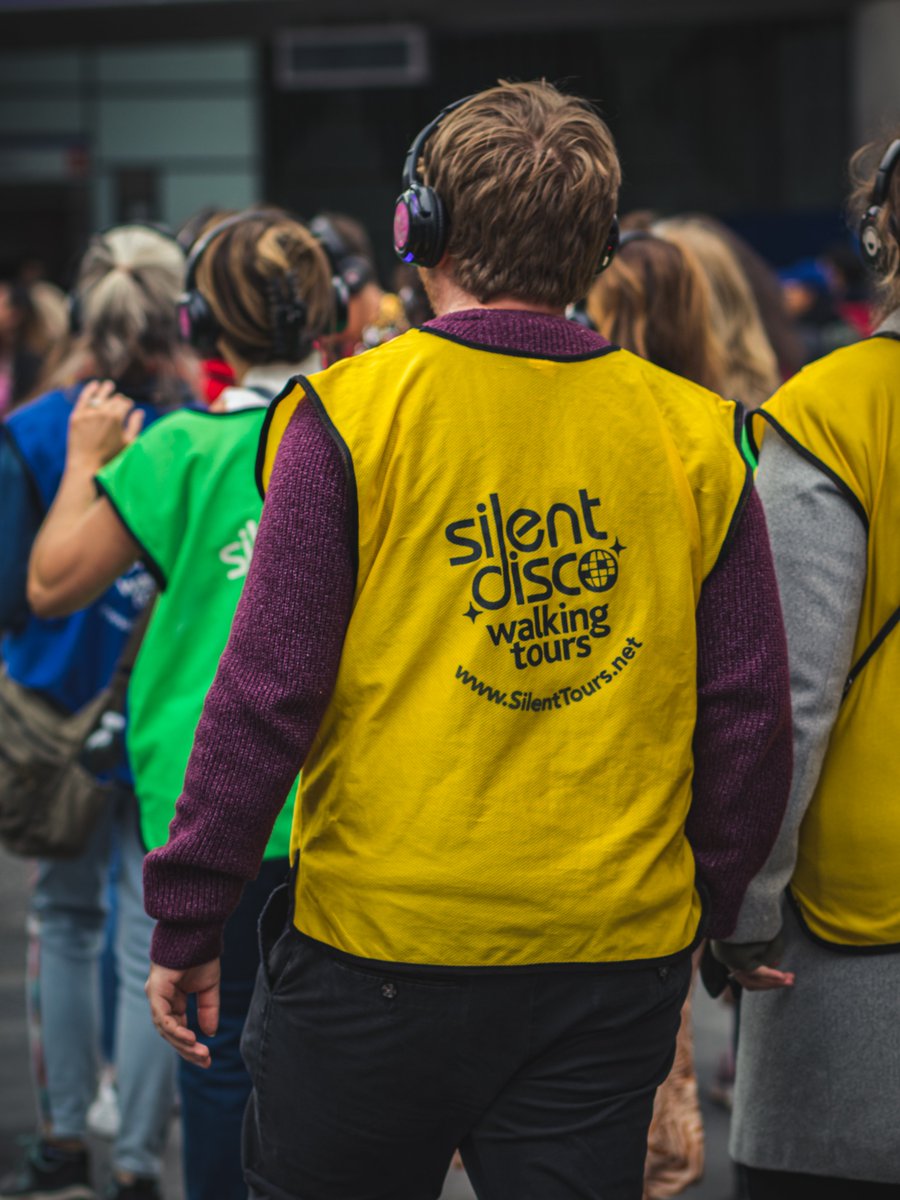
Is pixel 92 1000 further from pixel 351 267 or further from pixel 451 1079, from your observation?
pixel 451 1079

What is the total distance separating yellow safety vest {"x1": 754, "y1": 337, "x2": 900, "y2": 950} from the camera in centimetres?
228

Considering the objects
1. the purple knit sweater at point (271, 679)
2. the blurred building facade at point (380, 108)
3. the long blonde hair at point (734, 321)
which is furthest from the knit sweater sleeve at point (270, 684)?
the blurred building facade at point (380, 108)

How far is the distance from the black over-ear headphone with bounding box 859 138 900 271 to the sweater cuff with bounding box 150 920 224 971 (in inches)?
51.6

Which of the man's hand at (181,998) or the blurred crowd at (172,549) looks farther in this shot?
the blurred crowd at (172,549)

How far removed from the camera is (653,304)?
3.46 m

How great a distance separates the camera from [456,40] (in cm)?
1700

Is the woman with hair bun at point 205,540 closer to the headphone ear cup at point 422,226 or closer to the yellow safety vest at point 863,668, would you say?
the headphone ear cup at point 422,226

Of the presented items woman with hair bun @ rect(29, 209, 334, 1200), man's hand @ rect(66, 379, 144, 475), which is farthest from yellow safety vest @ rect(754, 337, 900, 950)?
man's hand @ rect(66, 379, 144, 475)

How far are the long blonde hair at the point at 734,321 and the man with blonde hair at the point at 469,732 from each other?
6.63 feet

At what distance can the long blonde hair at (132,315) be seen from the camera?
3809 millimetres

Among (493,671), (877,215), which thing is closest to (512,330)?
(493,671)

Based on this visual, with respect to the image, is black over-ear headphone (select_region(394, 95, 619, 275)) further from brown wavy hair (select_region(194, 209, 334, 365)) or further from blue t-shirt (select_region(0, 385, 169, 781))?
blue t-shirt (select_region(0, 385, 169, 781))

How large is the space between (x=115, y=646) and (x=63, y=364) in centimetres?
81

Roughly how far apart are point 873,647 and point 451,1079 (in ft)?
2.75
